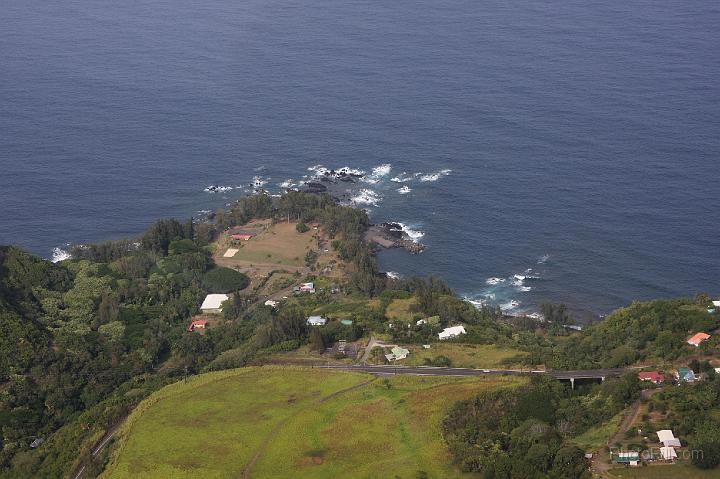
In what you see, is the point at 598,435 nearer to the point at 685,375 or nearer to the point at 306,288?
the point at 685,375

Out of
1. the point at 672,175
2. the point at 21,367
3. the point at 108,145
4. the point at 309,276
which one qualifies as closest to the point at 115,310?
the point at 21,367

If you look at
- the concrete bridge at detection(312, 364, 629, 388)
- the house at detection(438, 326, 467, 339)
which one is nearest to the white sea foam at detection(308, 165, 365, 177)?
the house at detection(438, 326, 467, 339)

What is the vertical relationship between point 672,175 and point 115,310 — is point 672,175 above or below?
above

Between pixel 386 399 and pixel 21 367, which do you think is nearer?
pixel 386 399

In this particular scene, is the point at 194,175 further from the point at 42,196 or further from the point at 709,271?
the point at 709,271

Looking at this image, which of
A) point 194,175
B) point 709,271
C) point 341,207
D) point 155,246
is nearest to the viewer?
point 709,271

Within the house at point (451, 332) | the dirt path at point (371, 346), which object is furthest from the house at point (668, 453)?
the dirt path at point (371, 346)

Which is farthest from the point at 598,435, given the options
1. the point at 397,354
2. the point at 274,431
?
the point at 274,431
